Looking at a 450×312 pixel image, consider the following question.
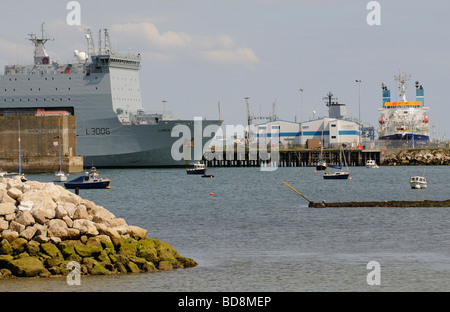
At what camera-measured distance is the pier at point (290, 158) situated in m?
120

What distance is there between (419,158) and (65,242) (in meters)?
107

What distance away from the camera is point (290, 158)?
123 m

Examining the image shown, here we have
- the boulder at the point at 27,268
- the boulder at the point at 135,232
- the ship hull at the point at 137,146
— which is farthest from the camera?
the ship hull at the point at 137,146

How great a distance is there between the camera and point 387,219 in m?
35.2

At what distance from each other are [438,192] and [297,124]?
3264 inches

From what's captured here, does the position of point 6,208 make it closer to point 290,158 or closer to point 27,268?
point 27,268

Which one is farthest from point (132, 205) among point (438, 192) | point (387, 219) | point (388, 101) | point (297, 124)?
point (388, 101)

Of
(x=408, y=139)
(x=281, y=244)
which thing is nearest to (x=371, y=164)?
(x=408, y=139)

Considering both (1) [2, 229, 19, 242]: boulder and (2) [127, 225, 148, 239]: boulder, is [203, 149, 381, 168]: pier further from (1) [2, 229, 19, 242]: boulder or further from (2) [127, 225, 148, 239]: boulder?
(1) [2, 229, 19, 242]: boulder

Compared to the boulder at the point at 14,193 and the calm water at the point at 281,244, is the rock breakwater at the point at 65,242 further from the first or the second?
the calm water at the point at 281,244

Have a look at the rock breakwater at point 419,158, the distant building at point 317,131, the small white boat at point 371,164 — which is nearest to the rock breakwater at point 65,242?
the small white boat at point 371,164

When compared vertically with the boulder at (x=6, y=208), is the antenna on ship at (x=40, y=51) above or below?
above

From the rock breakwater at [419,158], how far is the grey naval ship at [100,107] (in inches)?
1712
